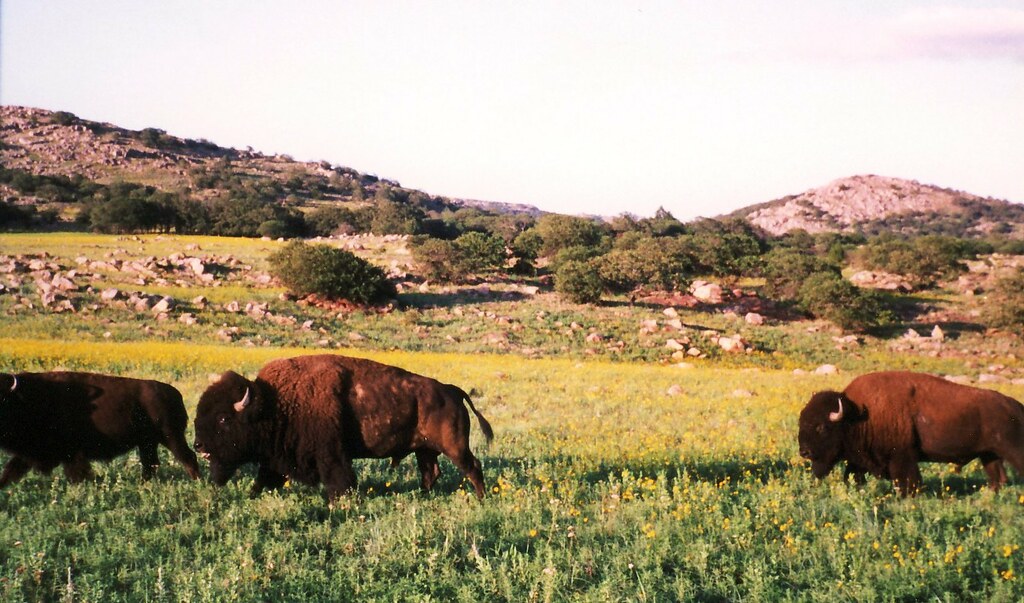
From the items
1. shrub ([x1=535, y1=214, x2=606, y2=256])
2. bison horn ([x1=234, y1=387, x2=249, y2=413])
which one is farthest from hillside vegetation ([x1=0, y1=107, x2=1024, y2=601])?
bison horn ([x1=234, y1=387, x2=249, y2=413])

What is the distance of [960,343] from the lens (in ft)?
121

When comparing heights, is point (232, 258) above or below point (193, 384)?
above

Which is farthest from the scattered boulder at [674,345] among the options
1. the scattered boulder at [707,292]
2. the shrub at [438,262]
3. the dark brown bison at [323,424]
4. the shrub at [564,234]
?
the shrub at [564,234]

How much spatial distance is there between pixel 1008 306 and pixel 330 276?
4060 centimetres

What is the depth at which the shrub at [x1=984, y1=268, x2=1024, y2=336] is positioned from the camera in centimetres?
3681

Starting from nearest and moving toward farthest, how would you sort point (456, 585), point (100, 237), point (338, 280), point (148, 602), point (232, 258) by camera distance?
1. point (148, 602)
2. point (456, 585)
3. point (338, 280)
4. point (232, 258)
5. point (100, 237)

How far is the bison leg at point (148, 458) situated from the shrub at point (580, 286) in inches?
1411

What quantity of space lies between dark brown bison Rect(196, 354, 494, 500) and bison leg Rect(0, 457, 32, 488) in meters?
2.24

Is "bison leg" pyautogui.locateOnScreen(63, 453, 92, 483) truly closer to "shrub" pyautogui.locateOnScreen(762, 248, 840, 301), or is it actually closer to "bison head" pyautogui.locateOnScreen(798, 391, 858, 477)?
"bison head" pyautogui.locateOnScreen(798, 391, 858, 477)

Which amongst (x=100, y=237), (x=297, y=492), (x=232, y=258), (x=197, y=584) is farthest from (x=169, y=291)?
(x=197, y=584)

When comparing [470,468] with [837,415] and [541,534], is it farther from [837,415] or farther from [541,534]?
[837,415]

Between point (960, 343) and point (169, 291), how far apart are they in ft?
148

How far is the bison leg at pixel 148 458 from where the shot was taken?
319 inches

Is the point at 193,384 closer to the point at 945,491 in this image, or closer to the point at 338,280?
the point at 945,491
